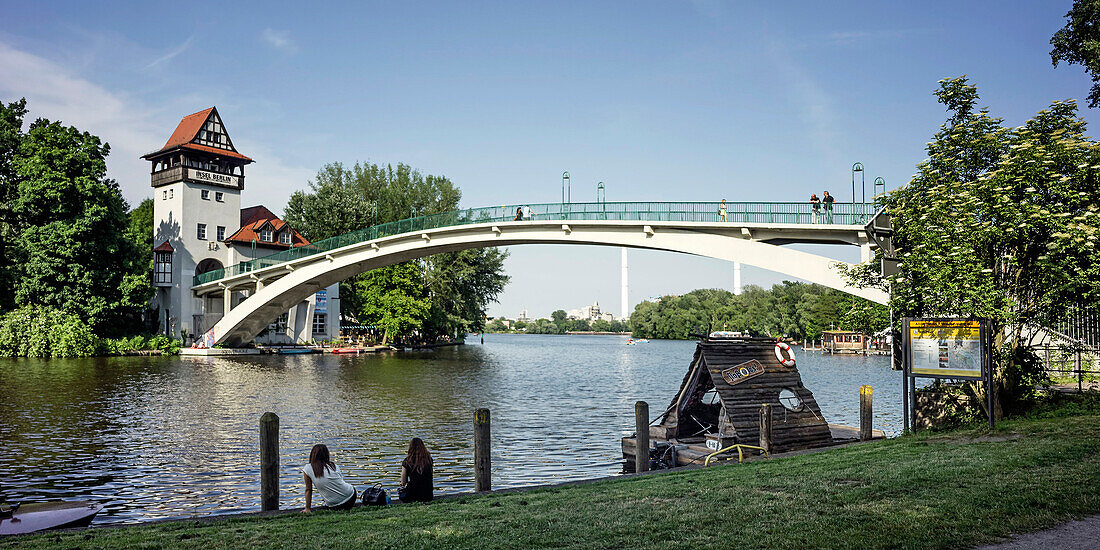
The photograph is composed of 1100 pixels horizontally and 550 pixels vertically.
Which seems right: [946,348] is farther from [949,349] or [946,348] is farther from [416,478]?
[416,478]

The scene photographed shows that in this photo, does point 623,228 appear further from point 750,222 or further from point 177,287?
point 177,287

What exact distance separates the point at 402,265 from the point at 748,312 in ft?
199

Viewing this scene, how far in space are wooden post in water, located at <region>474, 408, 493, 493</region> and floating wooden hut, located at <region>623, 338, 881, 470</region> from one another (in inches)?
161

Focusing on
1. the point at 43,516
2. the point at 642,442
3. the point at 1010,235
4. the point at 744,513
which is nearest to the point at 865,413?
the point at 1010,235

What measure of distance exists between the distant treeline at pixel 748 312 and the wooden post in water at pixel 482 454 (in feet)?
203

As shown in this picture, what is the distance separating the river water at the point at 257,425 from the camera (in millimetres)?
11852

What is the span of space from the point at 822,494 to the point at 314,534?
15.1 ft

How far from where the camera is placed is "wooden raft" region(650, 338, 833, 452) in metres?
12.7

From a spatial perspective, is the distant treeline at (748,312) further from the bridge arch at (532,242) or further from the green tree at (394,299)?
the bridge arch at (532,242)

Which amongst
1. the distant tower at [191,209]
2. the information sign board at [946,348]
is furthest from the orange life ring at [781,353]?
the distant tower at [191,209]

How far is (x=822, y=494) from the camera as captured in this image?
23.3 feet

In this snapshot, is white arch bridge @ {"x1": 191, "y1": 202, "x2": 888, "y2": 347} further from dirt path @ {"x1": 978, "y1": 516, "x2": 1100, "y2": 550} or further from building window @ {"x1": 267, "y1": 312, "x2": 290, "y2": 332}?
dirt path @ {"x1": 978, "y1": 516, "x2": 1100, "y2": 550}

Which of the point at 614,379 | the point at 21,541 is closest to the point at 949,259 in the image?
the point at 21,541

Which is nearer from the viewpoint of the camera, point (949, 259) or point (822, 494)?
point (822, 494)
